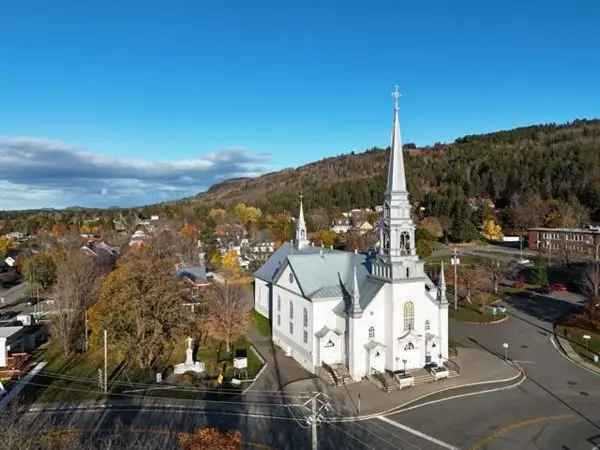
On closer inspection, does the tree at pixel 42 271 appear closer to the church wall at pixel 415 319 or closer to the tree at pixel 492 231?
the church wall at pixel 415 319

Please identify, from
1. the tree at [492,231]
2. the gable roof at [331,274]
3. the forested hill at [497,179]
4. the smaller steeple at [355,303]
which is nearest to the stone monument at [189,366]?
the gable roof at [331,274]

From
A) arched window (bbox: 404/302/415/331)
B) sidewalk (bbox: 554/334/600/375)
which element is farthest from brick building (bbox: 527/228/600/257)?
arched window (bbox: 404/302/415/331)

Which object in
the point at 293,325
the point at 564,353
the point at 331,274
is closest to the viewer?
the point at 564,353

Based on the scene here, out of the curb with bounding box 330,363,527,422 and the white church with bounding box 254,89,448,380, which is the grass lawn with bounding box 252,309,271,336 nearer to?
the white church with bounding box 254,89,448,380

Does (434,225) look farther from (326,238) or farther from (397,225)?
(397,225)

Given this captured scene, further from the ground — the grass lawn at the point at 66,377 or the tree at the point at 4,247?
the tree at the point at 4,247

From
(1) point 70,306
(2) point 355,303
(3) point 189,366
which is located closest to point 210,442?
(2) point 355,303
